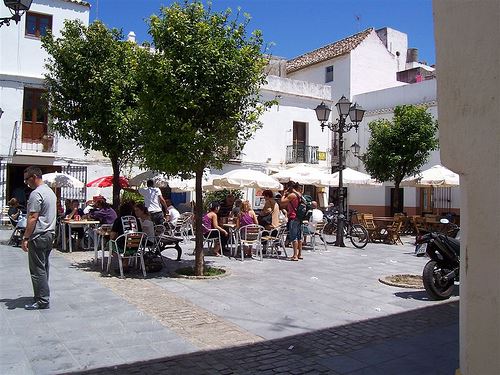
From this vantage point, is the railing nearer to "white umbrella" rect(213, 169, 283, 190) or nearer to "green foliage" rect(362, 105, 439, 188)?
"white umbrella" rect(213, 169, 283, 190)

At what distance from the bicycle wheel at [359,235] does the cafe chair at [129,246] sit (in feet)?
24.3

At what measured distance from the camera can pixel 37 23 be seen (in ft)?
63.7

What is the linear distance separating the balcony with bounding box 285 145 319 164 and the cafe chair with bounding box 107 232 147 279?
18.0 m

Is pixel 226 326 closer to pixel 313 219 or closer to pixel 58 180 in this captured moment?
pixel 313 219

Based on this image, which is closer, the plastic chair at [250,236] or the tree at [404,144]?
the plastic chair at [250,236]

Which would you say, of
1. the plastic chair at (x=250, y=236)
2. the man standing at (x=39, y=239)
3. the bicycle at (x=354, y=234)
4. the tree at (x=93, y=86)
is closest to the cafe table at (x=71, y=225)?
the tree at (x=93, y=86)

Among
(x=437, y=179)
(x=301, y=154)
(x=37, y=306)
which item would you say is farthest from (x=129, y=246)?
(x=301, y=154)

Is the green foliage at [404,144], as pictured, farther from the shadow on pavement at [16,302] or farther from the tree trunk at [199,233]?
the shadow on pavement at [16,302]

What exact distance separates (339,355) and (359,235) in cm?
981

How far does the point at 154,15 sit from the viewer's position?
8039 millimetres

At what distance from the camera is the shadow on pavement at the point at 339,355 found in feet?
13.9

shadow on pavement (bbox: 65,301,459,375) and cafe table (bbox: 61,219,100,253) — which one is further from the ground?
cafe table (bbox: 61,219,100,253)

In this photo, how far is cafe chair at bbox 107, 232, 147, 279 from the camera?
8062 millimetres

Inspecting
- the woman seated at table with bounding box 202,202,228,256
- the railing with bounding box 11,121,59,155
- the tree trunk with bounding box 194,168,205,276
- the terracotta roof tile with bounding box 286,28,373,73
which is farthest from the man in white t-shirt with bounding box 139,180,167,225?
the terracotta roof tile with bounding box 286,28,373,73
